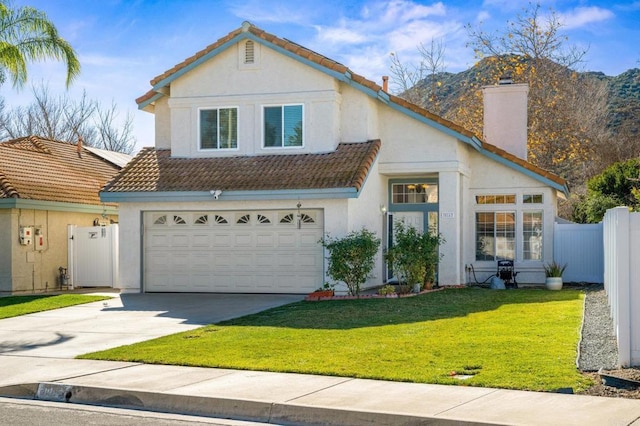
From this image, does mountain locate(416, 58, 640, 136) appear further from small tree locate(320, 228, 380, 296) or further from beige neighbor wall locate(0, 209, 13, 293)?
beige neighbor wall locate(0, 209, 13, 293)

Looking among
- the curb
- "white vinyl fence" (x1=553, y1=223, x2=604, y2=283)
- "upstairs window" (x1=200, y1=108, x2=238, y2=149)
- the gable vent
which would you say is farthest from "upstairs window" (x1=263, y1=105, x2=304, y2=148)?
the curb

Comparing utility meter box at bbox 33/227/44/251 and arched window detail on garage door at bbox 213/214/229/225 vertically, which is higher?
arched window detail on garage door at bbox 213/214/229/225

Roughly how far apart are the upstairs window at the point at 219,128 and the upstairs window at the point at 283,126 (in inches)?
36.8

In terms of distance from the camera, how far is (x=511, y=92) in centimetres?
2770

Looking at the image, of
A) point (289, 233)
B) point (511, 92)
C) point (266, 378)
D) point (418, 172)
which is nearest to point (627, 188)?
point (511, 92)

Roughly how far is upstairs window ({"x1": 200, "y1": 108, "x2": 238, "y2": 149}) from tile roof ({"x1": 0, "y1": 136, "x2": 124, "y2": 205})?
5.31 m

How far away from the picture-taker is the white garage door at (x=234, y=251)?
896 inches

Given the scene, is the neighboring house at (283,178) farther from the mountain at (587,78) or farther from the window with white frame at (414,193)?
the mountain at (587,78)

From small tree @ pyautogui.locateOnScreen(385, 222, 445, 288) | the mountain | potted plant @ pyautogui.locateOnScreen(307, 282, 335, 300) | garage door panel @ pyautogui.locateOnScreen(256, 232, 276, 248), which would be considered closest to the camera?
potted plant @ pyautogui.locateOnScreen(307, 282, 335, 300)

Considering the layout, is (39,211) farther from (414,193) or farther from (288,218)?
(414,193)

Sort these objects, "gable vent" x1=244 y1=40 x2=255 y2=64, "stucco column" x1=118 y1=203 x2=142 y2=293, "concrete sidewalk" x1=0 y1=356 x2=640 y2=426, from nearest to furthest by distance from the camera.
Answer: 1. "concrete sidewalk" x1=0 y1=356 x2=640 y2=426
2. "stucco column" x1=118 y1=203 x2=142 y2=293
3. "gable vent" x1=244 y1=40 x2=255 y2=64

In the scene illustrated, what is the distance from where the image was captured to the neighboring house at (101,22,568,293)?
2275 centimetres

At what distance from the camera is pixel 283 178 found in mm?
22484

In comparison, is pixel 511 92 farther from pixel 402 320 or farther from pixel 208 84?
pixel 402 320
